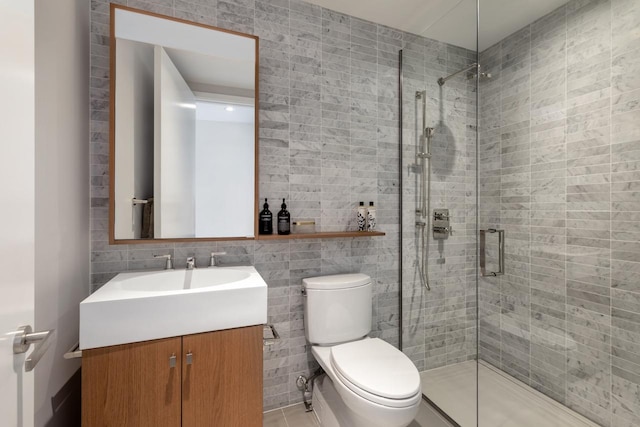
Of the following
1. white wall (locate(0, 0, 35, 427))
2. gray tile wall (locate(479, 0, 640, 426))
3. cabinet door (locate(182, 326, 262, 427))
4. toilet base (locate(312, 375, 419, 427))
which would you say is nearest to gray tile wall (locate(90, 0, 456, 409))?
toilet base (locate(312, 375, 419, 427))

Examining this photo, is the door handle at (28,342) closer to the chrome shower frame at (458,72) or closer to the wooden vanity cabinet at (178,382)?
the wooden vanity cabinet at (178,382)

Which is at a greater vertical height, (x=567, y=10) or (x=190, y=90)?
(x=567, y=10)

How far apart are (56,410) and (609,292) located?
249 cm

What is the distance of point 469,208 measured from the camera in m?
1.67

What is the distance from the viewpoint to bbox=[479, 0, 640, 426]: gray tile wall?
1322mm

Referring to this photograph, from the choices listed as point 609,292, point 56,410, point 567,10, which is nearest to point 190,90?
point 56,410

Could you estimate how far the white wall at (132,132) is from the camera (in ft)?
4.46

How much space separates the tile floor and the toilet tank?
1.45 feet

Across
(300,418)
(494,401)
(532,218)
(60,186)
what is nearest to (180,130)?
(60,186)

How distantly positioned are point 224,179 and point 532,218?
175cm

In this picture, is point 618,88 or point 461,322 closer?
point 618,88

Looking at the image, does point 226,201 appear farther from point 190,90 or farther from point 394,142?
point 394,142

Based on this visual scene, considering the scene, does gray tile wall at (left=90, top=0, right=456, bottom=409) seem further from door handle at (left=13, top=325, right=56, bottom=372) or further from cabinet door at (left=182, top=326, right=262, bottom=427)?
door handle at (left=13, top=325, right=56, bottom=372)

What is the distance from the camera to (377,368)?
4.46 ft
